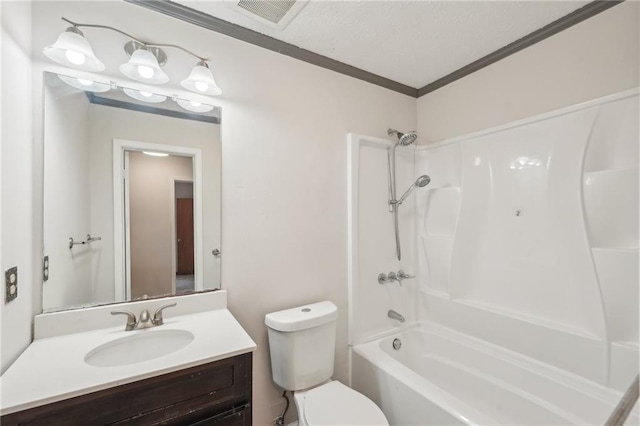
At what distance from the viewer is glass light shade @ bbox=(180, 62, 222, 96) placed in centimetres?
142

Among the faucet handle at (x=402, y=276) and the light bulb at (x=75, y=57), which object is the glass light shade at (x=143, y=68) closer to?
the light bulb at (x=75, y=57)

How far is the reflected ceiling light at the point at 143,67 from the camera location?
1.29 meters

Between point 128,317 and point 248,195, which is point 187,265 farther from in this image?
point 248,195

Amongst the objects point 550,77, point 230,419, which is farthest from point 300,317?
point 550,77

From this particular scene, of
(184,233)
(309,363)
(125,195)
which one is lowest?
(309,363)

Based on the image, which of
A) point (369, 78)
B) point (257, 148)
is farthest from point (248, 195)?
point (369, 78)

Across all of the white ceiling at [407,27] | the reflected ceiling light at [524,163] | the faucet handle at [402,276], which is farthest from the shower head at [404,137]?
the faucet handle at [402,276]

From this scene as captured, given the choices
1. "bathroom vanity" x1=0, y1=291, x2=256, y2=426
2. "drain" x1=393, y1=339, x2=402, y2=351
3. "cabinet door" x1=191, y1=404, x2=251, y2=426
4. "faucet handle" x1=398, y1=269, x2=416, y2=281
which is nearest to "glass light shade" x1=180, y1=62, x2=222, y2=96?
"bathroom vanity" x1=0, y1=291, x2=256, y2=426

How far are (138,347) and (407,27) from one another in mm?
2219

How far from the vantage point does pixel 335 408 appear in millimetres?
1433

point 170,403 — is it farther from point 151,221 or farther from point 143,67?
point 143,67

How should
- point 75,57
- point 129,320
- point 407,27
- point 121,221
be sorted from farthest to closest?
point 407,27 < point 121,221 < point 129,320 < point 75,57

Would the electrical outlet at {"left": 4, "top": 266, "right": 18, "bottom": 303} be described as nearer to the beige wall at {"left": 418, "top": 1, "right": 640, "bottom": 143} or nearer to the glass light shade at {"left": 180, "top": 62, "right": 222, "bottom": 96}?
the glass light shade at {"left": 180, "top": 62, "right": 222, "bottom": 96}

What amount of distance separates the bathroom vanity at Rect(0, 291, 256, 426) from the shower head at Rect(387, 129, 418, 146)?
172 centimetres
